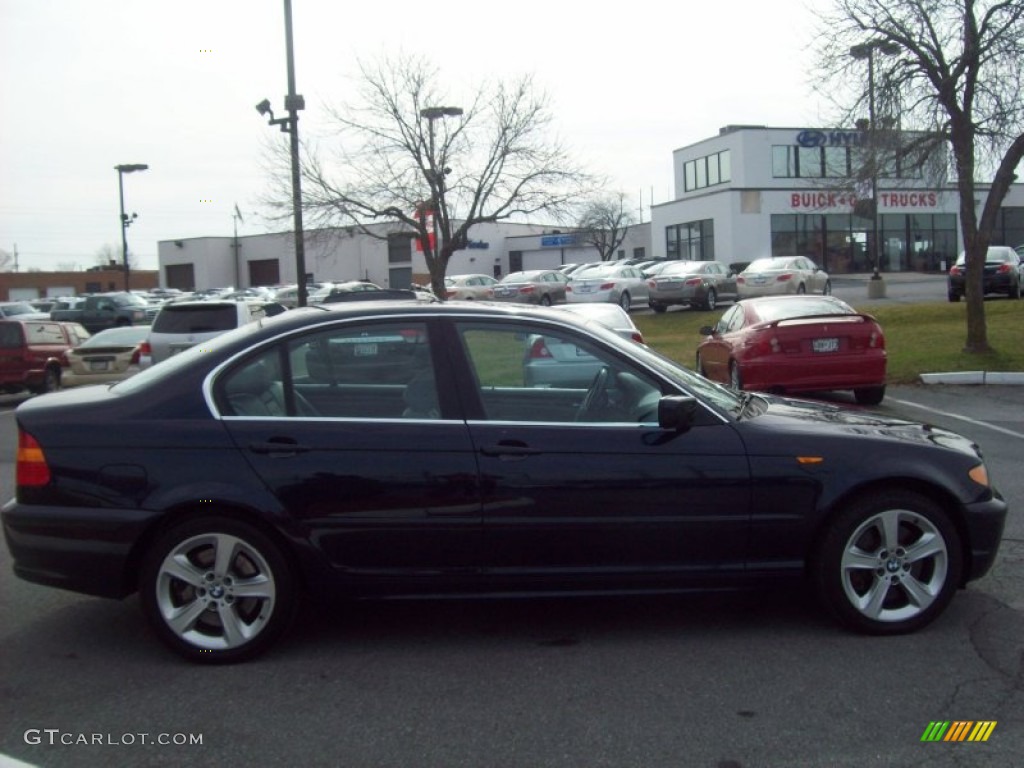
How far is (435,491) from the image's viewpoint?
483cm

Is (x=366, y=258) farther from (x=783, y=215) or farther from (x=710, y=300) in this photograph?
Answer: (x=710, y=300)

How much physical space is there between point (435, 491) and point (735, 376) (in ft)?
30.2

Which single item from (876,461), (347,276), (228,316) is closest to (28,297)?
(347,276)

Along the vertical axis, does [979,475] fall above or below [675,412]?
below

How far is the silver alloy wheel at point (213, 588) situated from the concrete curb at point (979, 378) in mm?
12754

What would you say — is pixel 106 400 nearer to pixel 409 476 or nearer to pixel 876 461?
pixel 409 476

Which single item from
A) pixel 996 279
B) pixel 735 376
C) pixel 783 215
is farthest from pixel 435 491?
pixel 783 215

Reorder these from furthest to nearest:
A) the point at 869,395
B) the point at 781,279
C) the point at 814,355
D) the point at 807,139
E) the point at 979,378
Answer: the point at 807,139, the point at 781,279, the point at 979,378, the point at 869,395, the point at 814,355

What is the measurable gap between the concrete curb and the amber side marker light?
35.3 feet

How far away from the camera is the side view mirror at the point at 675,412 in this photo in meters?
4.82

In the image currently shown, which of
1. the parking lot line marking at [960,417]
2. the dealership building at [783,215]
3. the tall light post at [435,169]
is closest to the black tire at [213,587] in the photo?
the parking lot line marking at [960,417]

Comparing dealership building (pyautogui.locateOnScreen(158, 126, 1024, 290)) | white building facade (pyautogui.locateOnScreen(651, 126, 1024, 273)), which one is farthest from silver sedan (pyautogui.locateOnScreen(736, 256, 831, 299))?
white building facade (pyautogui.locateOnScreen(651, 126, 1024, 273))

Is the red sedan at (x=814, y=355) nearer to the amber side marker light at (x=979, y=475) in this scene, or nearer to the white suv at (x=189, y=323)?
the amber side marker light at (x=979, y=475)

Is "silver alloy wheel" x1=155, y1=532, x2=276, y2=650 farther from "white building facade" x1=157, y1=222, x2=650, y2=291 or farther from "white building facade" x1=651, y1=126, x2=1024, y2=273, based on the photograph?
"white building facade" x1=157, y1=222, x2=650, y2=291
